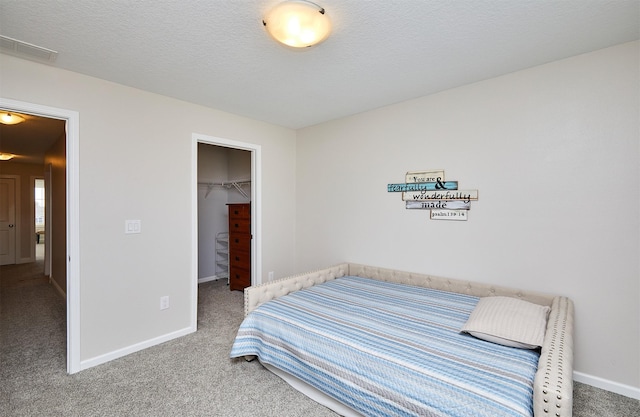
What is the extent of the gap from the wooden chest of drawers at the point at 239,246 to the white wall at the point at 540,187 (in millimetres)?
1886

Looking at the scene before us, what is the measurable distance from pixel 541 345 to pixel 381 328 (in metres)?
0.87

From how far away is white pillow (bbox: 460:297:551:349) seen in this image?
5.47 feet

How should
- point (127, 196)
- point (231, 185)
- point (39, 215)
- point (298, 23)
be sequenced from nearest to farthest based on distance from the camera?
point (298, 23), point (127, 196), point (231, 185), point (39, 215)

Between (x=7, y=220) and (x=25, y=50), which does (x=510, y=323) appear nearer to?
(x=25, y=50)

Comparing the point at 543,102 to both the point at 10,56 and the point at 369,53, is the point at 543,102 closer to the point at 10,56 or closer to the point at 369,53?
the point at 369,53

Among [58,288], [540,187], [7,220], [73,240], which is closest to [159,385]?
[73,240]

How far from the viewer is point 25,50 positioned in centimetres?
196

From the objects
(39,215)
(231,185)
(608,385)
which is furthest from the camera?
(39,215)

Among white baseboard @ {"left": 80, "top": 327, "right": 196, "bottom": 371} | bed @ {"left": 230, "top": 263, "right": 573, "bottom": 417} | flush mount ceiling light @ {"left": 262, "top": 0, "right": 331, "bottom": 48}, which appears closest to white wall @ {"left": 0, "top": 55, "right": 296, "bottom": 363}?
white baseboard @ {"left": 80, "top": 327, "right": 196, "bottom": 371}

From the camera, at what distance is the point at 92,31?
5.80 ft

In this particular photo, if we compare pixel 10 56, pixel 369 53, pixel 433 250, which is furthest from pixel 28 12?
pixel 433 250

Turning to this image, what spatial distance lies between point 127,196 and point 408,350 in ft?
8.33

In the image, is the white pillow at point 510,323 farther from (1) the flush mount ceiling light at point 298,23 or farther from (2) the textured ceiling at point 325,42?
(1) the flush mount ceiling light at point 298,23

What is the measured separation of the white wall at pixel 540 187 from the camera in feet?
6.51
